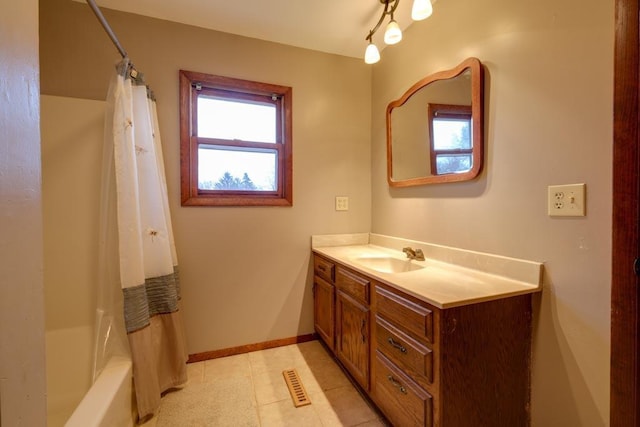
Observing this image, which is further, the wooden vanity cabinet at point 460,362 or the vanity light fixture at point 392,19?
the vanity light fixture at point 392,19

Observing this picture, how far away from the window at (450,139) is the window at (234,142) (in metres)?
1.07

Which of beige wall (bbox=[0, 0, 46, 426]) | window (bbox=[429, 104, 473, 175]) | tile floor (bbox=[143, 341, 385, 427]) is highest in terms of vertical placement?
window (bbox=[429, 104, 473, 175])

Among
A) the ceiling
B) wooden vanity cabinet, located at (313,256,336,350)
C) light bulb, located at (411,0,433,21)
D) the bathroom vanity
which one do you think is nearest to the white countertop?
the bathroom vanity

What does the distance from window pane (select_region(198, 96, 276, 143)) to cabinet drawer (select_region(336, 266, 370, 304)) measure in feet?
3.98

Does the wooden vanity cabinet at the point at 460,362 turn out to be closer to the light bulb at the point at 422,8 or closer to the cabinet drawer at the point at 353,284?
the cabinet drawer at the point at 353,284

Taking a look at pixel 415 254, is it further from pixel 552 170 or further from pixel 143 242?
pixel 143 242

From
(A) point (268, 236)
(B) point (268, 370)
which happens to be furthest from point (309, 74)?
(B) point (268, 370)

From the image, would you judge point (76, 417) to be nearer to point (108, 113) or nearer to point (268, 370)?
point (268, 370)

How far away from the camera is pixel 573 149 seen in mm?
1034

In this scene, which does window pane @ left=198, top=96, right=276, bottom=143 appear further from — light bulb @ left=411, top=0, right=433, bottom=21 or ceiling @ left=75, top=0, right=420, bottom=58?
light bulb @ left=411, top=0, right=433, bottom=21

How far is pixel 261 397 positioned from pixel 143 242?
3.80 feet

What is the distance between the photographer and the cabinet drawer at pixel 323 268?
1.90 m

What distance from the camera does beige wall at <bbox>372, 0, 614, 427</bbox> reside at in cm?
96

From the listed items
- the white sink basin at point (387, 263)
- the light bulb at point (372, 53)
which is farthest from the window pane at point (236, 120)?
the white sink basin at point (387, 263)
